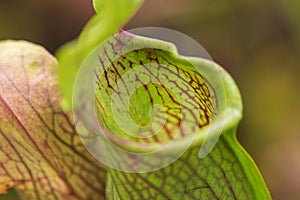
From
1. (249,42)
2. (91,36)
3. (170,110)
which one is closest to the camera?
(91,36)

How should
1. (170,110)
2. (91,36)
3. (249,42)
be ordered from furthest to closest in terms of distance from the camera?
(249,42)
(170,110)
(91,36)

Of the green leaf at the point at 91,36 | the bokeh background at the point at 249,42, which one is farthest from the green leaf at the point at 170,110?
the bokeh background at the point at 249,42

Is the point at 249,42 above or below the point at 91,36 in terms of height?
below

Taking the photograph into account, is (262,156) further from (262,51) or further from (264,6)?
(264,6)

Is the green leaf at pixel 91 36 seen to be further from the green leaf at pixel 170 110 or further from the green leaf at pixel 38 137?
the green leaf at pixel 38 137

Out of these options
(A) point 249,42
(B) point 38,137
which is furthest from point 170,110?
(A) point 249,42

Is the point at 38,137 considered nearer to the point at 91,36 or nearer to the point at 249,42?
the point at 91,36

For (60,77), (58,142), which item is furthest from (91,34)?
(58,142)
